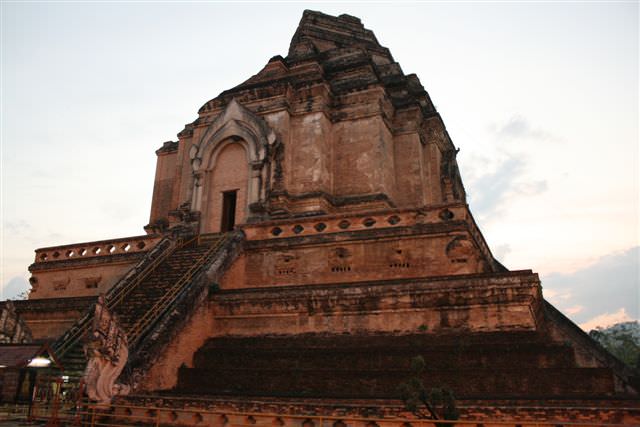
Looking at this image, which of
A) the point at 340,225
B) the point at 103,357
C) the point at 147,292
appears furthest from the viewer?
the point at 340,225

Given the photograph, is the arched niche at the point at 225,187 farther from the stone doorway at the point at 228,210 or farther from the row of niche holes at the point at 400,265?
the row of niche holes at the point at 400,265

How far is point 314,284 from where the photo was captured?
13.8 m

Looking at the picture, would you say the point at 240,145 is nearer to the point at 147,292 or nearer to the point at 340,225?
the point at 340,225

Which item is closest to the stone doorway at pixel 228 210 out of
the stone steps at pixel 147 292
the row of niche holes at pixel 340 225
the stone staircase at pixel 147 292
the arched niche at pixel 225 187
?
the arched niche at pixel 225 187

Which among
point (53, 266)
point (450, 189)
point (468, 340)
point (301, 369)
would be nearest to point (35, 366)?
point (301, 369)

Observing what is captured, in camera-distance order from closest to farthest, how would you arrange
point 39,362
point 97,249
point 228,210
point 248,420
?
point 248,420, point 39,362, point 97,249, point 228,210

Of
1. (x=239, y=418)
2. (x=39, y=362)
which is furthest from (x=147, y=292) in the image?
(x=239, y=418)

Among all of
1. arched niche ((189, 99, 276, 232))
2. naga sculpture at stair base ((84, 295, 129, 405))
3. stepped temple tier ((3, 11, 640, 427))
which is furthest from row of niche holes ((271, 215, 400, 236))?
naga sculpture at stair base ((84, 295, 129, 405))

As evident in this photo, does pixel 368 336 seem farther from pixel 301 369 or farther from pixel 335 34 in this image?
pixel 335 34

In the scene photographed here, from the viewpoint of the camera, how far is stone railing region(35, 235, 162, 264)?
1839 cm

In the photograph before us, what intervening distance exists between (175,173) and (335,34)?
10.4 metres

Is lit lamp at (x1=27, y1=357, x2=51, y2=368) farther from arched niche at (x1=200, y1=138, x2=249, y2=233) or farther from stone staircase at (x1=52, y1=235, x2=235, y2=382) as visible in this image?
arched niche at (x1=200, y1=138, x2=249, y2=233)

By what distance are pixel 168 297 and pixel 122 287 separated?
2.21 meters

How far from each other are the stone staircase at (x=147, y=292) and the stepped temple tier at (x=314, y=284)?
0.07m
